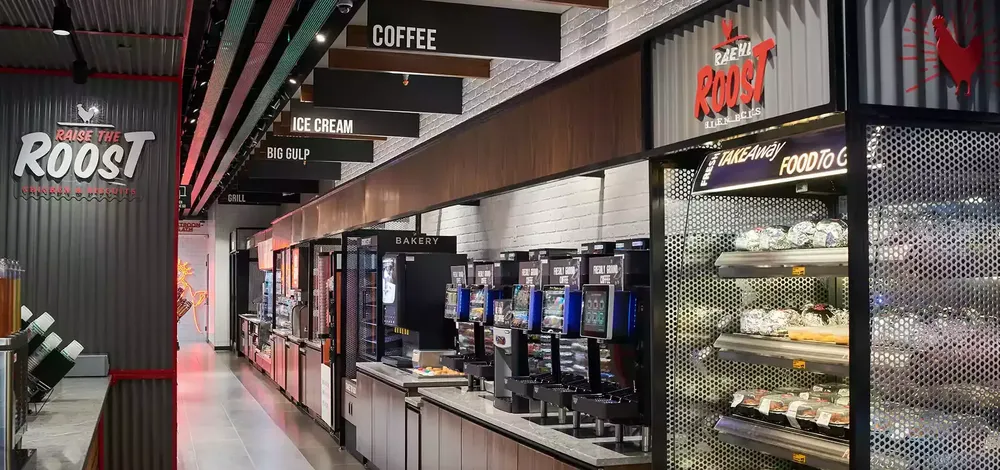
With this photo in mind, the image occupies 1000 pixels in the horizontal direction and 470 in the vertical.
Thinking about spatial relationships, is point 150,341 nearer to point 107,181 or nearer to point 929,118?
point 107,181

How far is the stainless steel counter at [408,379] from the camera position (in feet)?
24.4

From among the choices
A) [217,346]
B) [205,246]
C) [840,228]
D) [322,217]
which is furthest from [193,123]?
[205,246]

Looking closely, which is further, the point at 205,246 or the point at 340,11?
the point at 205,246

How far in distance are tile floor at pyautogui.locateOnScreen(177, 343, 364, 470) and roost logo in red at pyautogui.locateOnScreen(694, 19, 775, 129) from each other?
20.3ft

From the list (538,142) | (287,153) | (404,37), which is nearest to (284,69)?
(404,37)

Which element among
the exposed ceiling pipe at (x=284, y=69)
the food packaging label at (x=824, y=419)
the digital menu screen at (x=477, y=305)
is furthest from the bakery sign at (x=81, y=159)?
the food packaging label at (x=824, y=419)

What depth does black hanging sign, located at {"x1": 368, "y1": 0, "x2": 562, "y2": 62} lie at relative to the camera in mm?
5176

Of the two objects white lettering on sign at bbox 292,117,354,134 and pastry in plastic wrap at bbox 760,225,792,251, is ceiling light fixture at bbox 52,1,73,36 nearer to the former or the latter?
white lettering on sign at bbox 292,117,354,134

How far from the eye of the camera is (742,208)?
4.44 metres

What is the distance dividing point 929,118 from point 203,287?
26615 mm

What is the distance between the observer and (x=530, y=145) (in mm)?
5609

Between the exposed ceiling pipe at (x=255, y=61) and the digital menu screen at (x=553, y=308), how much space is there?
2047 millimetres

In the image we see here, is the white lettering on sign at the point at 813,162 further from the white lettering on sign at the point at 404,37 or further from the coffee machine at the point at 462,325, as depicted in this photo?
the coffee machine at the point at 462,325

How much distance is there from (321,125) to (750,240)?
4.67 meters
